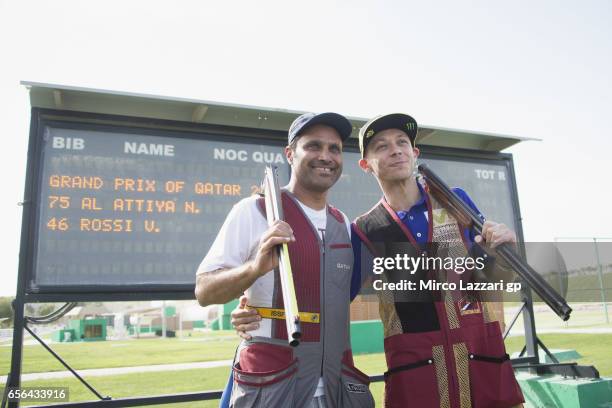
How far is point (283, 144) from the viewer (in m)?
5.36

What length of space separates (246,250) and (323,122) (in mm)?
748

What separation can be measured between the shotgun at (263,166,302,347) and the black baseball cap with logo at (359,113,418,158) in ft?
2.23

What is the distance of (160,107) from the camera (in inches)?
188

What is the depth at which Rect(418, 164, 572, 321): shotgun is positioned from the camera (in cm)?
193

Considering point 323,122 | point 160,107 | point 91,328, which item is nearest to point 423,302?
point 323,122

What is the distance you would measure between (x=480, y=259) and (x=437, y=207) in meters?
0.35

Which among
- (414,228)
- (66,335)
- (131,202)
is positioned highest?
(131,202)

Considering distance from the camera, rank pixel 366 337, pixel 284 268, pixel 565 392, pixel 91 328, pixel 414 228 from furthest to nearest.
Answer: pixel 91 328, pixel 366 337, pixel 565 392, pixel 414 228, pixel 284 268

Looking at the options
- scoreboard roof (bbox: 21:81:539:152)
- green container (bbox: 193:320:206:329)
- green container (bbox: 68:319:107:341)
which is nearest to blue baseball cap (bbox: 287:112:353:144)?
scoreboard roof (bbox: 21:81:539:152)

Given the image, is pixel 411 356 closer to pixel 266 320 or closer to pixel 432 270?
pixel 432 270

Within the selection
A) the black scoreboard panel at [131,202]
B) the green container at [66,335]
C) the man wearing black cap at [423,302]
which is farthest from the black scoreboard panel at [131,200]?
the green container at [66,335]

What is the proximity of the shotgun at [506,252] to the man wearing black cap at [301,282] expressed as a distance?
20.6 inches

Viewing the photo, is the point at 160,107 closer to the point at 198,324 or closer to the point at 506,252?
the point at 506,252

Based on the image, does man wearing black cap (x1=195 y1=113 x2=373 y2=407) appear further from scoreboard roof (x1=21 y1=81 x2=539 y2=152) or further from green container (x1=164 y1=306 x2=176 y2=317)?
green container (x1=164 y1=306 x2=176 y2=317)
